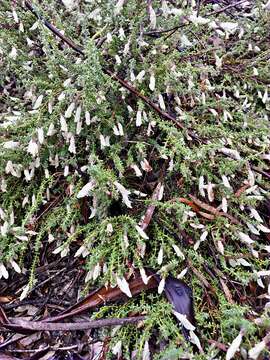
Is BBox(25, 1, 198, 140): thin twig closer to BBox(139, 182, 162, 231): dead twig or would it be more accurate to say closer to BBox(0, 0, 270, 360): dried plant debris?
BBox(0, 0, 270, 360): dried plant debris

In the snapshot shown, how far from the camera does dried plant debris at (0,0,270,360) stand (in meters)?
1.55

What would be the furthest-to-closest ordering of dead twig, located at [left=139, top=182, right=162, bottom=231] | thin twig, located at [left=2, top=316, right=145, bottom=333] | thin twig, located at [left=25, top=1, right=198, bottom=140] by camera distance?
thin twig, located at [left=25, top=1, right=198, bottom=140] → dead twig, located at [left=139, top=182, right=162, bottom=231] → thin twig, located at [left=2, top=316, right=145, bottom=333]

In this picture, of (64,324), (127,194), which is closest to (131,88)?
(127,194)

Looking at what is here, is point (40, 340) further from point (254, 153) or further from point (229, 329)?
point (254, 153)

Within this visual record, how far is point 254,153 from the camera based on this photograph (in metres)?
1.89

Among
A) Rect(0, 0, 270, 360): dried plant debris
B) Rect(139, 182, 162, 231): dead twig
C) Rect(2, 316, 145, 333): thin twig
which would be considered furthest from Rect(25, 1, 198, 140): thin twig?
Rect(2, 316, 145, 333): thin twig

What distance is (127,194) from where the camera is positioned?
164cm

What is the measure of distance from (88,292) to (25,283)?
28 centimetres

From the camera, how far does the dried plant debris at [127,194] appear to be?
1548 millimetres

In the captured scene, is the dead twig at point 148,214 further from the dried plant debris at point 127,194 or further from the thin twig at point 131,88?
the thin twig at point 131,88

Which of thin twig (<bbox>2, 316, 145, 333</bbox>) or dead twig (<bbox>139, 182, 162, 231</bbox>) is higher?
dead twig (<bbox>139, 182, 162, 231</bbox>)

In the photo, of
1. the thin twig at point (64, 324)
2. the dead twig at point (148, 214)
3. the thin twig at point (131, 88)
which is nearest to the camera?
the thin twig at point (64, 324)

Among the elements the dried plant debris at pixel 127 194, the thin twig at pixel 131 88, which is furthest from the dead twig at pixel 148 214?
the thin twig at pixel 131 88

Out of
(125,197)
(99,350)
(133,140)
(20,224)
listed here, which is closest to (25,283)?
(20,224)
